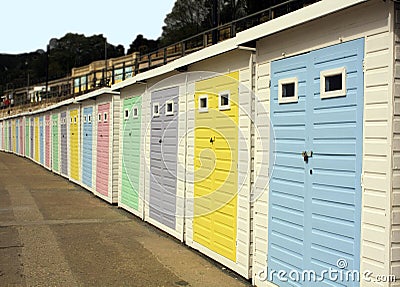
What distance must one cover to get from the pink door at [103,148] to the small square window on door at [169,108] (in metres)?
4.92

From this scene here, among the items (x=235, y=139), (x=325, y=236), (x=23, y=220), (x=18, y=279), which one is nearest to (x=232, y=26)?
(x=235, y=139)

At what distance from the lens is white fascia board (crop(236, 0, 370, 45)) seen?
4897mm

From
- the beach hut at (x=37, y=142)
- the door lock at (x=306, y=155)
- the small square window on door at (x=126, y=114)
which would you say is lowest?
the beach hut at (x=37, y=142)

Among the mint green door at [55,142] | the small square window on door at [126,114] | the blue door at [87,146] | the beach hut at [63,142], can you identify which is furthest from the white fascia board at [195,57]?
the mint green door at [55,142]

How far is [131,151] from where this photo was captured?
13109 mm

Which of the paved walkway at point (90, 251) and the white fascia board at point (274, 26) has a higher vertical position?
the white fascia board at point (274, 26)

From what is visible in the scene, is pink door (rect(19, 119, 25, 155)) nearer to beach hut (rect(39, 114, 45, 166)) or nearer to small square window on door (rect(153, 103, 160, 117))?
beach hut (rect(39, 114, 45, 166))

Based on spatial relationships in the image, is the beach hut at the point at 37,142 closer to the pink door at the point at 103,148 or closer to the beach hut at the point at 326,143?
the pink door at the point at 103,148

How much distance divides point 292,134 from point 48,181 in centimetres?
1683

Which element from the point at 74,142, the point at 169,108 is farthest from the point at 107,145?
the point at 74,142

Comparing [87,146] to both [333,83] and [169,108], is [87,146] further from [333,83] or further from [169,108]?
[333,83]

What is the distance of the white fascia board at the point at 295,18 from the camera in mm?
4897

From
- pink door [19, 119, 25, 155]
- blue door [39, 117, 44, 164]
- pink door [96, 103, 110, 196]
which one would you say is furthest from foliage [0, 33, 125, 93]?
pink door [96, 103, 110, 196]

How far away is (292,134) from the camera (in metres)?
5.93
